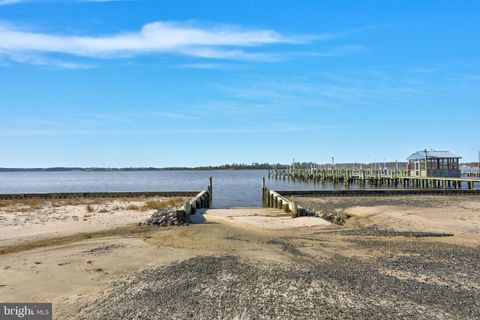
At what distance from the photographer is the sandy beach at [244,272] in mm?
7305

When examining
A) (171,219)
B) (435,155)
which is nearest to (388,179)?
(435,155)

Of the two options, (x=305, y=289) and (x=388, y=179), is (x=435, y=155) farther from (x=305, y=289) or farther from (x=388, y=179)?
(x=305, y=289)

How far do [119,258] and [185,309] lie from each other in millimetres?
4504

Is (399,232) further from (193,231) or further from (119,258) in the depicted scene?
(119,258)

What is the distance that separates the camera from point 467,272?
960cm

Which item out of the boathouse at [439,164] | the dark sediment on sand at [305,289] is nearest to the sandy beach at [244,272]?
the dark sediment on sand at [305,289]

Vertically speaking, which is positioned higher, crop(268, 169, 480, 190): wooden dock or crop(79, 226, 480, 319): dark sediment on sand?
crop(268, 169, 480, 190): wooden dock

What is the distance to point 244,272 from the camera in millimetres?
9703

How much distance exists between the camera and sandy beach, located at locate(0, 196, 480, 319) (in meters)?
7.30

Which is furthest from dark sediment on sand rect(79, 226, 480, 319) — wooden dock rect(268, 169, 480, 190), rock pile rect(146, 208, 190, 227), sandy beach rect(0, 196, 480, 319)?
wooden dock rect(268, 169, 480, 190)

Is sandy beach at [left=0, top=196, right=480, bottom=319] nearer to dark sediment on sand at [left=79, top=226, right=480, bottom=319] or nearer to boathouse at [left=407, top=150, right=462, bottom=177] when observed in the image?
dark sediment on sand at [left=79, top=226, right=480, bottom=319]

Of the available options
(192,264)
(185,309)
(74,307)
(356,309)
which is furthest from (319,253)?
(74,307)

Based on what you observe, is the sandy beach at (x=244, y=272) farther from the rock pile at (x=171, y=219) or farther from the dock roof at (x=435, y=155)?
the dock roof at (x=435, y=155)

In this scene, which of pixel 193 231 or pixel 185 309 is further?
pixel 193 231
